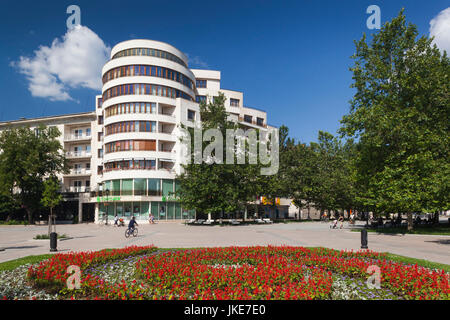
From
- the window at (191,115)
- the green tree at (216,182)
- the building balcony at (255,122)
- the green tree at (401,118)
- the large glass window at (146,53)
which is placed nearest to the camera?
the green tree at (401,118)

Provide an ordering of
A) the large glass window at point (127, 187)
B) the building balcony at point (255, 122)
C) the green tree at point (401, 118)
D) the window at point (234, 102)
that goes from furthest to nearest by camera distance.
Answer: the window at point (234, 102)
the building balcony at point (255, 122)
the large glass window at point (127, 187)
the green tree at point (401, 118)

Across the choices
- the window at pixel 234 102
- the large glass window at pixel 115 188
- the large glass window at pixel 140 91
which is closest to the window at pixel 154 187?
the large glass window at pixel 115 188

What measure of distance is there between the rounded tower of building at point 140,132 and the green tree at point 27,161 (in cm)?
856

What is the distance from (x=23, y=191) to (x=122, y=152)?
51.6 feet

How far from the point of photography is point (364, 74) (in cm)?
2741

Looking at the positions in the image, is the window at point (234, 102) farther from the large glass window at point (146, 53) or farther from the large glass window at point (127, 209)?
the large glass window at point (127, 209)

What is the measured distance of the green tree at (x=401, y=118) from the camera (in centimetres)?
2281

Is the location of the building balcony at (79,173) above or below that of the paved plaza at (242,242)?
above

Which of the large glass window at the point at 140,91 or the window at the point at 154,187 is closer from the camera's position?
the window at the point at 154,187

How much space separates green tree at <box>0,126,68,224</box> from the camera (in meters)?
44.1

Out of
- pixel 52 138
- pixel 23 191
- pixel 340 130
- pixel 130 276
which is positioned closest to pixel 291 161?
pixel 340 130

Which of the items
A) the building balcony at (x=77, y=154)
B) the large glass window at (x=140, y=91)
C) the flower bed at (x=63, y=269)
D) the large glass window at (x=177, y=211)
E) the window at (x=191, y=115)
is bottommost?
the large glass window at (x=177, y=211)

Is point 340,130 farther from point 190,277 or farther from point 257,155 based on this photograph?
point 190,277

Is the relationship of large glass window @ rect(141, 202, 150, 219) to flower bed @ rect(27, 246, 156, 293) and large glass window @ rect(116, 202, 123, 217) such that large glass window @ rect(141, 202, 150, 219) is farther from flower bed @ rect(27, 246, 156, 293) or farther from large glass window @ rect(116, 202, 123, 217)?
flower bed @ rect(27, 246, 156, 293)
